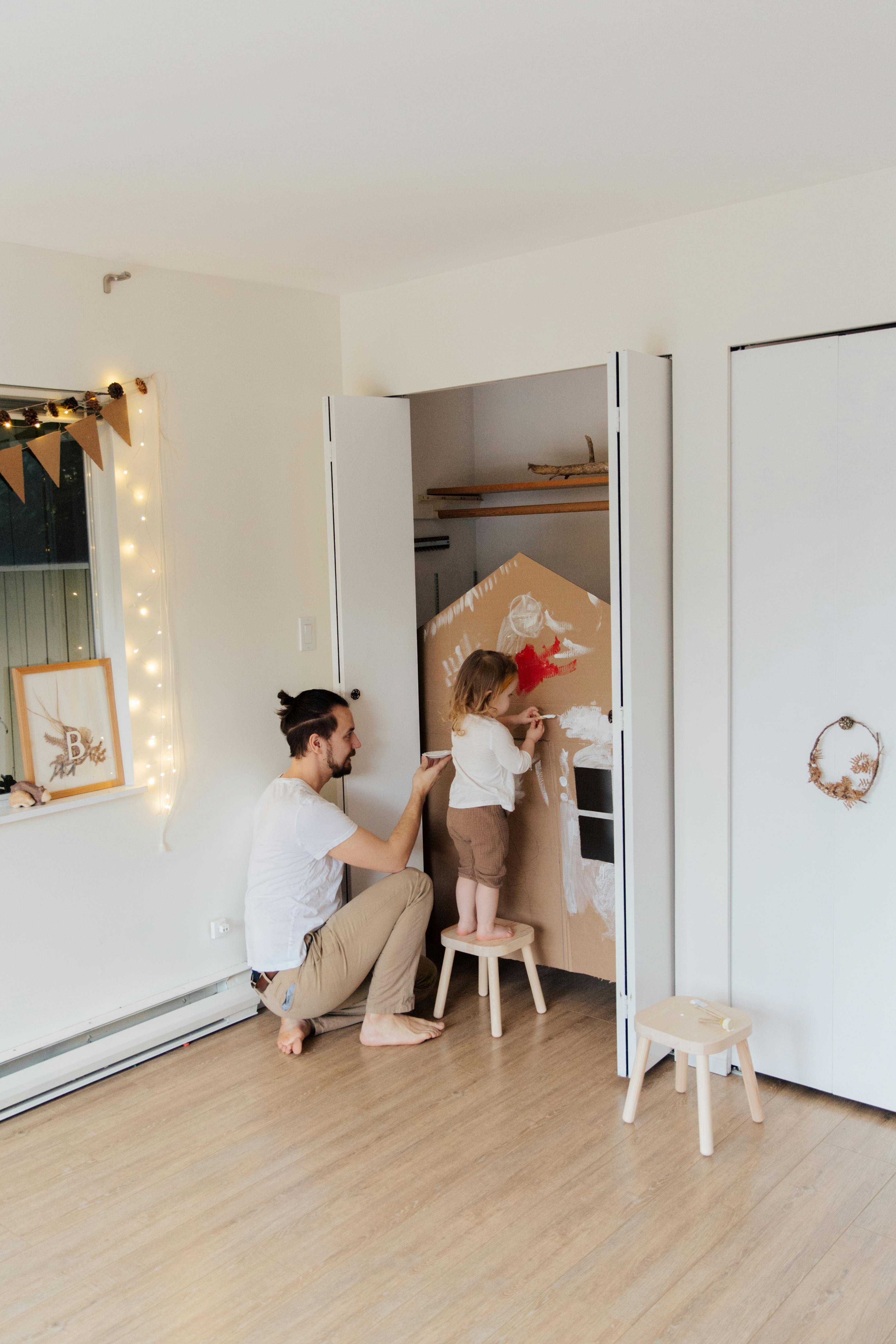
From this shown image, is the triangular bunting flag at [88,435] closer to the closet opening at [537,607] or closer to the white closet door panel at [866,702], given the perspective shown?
the closet opening at [537,607]

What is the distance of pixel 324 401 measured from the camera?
11.5 ft

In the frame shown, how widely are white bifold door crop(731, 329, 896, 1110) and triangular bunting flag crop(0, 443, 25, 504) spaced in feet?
6.48

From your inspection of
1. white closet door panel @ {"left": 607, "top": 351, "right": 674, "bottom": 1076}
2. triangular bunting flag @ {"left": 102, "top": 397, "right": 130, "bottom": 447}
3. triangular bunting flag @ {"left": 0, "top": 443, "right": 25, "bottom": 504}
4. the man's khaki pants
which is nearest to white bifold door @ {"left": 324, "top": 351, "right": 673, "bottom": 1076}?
white closet door panel @ {"left": 607, "top": 351, "right": 674, "bottom": 1076}

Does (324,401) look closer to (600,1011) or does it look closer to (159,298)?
(159,298)

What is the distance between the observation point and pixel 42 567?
3.04 metres

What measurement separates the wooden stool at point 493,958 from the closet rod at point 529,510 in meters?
1.72

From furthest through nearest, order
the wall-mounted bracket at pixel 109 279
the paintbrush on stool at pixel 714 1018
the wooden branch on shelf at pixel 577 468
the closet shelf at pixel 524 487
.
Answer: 1. the closet shelf at pixel 524 487
2. the wooden branch on shelf at pixel 577 468
3. the wall-mounted bracket at pixel 109 279
4. the paintbrush on stool at pixel 714 1018

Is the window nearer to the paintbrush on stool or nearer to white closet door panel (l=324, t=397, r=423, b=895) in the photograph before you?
white closet door panel (l=324, t=397, r=423, b=895)

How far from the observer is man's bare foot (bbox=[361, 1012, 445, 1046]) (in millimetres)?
3256

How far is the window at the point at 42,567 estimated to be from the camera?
116 inches

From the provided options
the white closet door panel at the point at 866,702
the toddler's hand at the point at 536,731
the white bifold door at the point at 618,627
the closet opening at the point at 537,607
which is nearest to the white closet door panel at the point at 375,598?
the white bifold door at the point at 618,627

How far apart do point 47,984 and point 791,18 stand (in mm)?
2908

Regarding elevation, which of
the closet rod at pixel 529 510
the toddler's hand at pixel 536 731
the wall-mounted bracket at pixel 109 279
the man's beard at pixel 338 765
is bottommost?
the man's beard at pixel 338 765

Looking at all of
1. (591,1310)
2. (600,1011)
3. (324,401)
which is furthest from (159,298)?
(591,1310)
